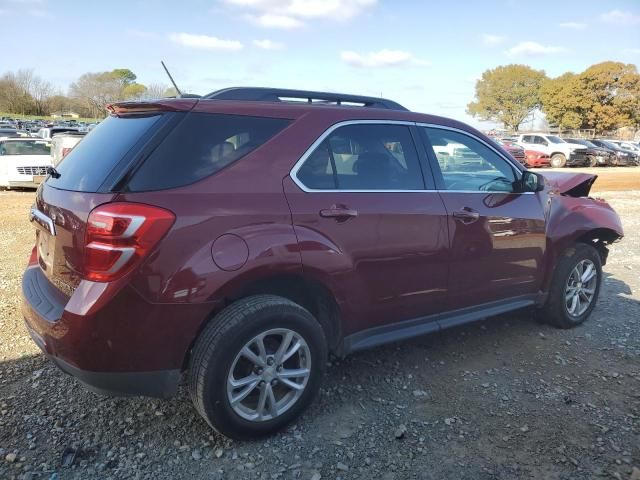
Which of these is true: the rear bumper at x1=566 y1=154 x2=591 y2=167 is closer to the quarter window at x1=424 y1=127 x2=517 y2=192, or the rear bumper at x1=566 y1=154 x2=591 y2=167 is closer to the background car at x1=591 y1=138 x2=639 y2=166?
the background car at x1=591 y1=138 x2=639 y2=166

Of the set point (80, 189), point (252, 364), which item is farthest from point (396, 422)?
point (80, 189)

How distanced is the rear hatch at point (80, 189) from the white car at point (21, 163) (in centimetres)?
1243

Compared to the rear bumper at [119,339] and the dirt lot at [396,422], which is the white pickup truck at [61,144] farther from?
the rear bumper at [119,339]

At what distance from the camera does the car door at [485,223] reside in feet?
11.9

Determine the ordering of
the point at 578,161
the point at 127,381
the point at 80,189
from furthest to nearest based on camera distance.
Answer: the point at 578,161
the point at 80,189
the point at 127,381

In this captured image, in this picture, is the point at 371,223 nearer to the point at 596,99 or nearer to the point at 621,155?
Answer: the point at 621,155

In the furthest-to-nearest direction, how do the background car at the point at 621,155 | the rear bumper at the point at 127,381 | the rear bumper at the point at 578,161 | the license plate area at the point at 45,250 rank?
the background car at the point at 621,155 < the rear bumper at the point at 578,161 < the license plate area at the point at 45,250 < the rear bumper at the point at 127,381

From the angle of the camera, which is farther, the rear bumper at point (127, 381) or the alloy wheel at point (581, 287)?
the alloy wheel at point (581, 287)

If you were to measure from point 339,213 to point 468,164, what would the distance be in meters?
1.45

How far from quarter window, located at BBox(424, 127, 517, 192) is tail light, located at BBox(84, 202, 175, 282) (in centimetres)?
204

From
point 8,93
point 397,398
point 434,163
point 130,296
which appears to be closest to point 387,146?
point 434,163

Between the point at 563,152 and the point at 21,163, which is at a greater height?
the point at 563,152

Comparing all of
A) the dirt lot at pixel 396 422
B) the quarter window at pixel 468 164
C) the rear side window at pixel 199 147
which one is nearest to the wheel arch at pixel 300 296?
the dirt lot at pixel 396 422

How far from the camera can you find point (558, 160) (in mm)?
27719
